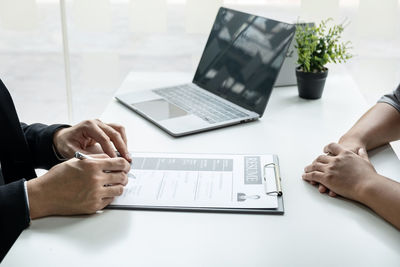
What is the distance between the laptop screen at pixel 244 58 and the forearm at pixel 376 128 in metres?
0.25

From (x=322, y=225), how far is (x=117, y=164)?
15.6 inches

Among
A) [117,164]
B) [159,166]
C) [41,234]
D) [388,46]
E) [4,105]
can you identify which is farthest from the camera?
[388,46]

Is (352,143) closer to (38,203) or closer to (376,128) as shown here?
(376,128)

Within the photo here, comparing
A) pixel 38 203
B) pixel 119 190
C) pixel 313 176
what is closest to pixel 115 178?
pixel 119 190

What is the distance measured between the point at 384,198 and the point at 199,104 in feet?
2.15

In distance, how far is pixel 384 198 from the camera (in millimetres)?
921

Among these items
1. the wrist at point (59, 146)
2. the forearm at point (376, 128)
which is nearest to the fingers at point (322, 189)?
the forearm at point (376, 128)

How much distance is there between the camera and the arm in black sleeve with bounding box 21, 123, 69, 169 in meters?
1.23

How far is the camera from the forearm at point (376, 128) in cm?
120

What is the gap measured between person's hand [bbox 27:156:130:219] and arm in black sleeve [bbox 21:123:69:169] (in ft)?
0.96

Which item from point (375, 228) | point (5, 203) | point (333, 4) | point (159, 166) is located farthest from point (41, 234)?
point (333, 4)

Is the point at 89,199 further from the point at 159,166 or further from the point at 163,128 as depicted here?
the point at 163,128

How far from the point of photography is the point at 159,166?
109 cm

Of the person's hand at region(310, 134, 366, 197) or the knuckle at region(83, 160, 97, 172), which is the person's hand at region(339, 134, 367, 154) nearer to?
the person's hand at region(310, 134, 366, 197)
